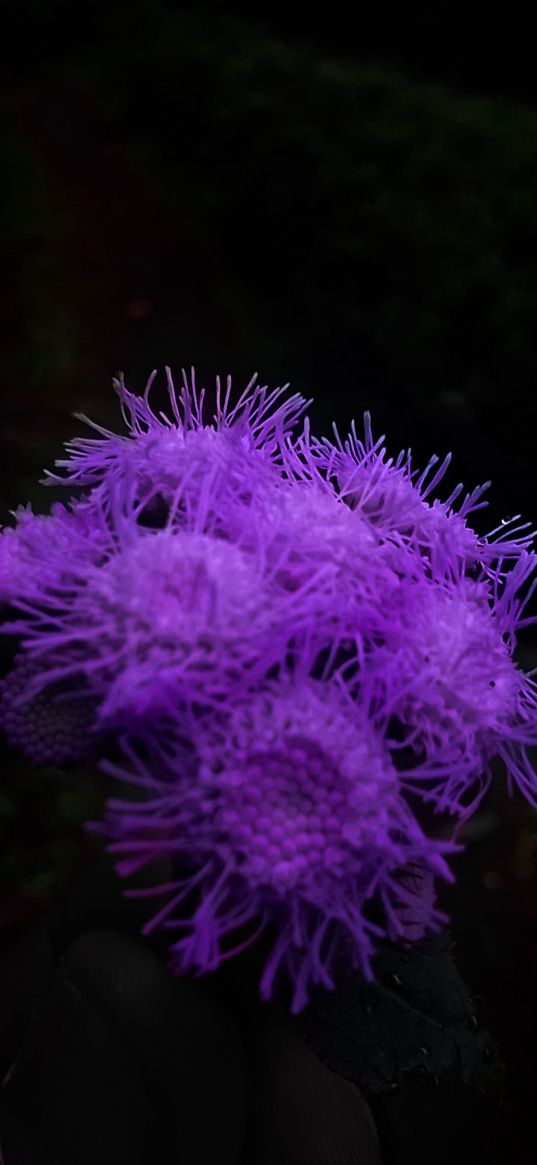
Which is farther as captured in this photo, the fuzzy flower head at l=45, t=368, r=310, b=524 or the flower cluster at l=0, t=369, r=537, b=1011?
the fuzzy flower head at l=45, t=368, r=310, b=524

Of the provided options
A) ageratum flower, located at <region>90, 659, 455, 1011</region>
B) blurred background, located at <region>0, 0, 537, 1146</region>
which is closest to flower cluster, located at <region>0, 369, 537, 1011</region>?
ageratum flower, located at <region>90, 659, 455, 1011</region>

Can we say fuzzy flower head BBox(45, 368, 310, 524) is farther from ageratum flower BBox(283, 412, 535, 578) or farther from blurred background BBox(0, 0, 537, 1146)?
blurred background BBox(0, 0, 537, 1146)

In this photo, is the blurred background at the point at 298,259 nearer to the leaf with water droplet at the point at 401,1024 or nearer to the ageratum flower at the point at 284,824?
the ageratum flower at the point at 284,824

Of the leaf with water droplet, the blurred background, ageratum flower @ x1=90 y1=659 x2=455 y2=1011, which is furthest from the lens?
the blurred background

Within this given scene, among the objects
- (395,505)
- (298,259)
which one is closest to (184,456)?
(395,505)

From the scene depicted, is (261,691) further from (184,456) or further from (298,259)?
(298,259)
